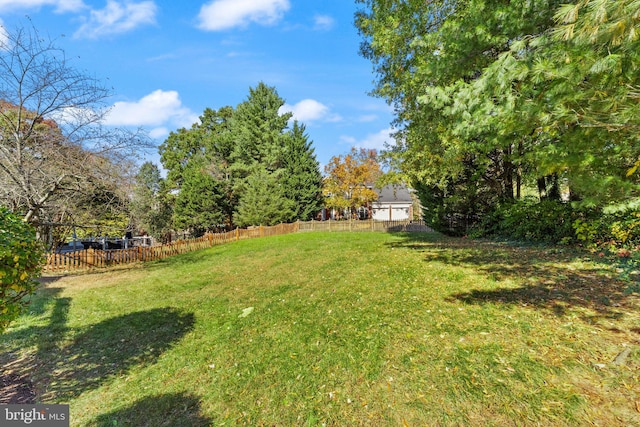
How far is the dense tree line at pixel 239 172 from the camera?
25641 mm

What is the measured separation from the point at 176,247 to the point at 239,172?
16.7 meters

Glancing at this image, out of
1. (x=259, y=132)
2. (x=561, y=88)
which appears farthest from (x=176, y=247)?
(x=259, y=132)

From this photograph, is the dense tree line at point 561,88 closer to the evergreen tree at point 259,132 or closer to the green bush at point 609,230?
the green bush at point 609,230

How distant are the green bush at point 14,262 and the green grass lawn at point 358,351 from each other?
1220 millimetres

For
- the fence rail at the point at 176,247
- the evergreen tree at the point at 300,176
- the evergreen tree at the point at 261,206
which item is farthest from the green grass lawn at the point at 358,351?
the evergreen tree at the point at 300,176

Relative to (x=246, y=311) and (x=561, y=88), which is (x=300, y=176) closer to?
(x=246, y=311)

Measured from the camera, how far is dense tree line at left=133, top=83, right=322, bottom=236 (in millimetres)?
25641

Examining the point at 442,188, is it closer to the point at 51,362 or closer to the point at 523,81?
the point at 523,81

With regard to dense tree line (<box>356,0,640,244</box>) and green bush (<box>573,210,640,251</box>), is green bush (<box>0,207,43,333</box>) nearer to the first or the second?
dense tree line (<box>356,0,640,244</box>)

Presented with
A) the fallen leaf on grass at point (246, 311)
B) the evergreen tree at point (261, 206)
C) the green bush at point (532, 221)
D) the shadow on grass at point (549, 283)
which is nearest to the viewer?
the shadow on grass at point (549, 283)

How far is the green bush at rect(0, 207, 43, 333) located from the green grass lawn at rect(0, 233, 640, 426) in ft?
4.00

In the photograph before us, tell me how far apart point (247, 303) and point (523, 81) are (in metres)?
5.79

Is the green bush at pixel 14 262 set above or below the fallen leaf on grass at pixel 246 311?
above

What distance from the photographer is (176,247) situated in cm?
1530
